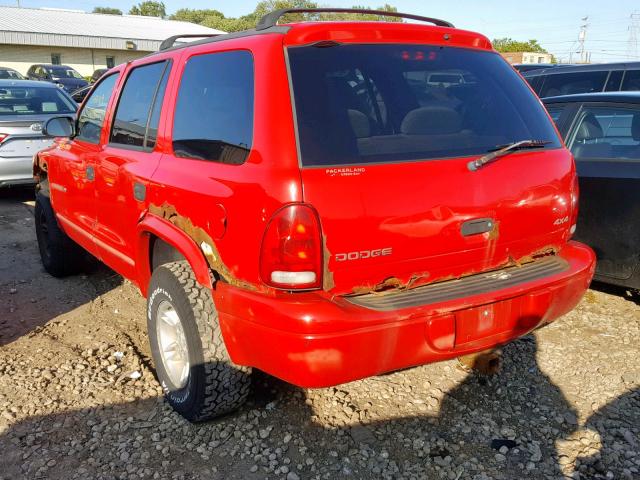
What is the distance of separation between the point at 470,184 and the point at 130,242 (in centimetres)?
203

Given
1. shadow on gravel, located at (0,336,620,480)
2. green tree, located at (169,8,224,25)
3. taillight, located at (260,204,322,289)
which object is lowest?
shadow on gravel, located at (0,336,620,480)

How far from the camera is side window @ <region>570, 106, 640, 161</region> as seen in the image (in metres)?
4.25

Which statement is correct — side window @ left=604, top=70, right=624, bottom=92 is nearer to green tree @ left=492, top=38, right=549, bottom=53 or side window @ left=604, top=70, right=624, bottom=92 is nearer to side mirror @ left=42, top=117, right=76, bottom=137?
side mirror @ left=42, top=117, right=76, bottom=137

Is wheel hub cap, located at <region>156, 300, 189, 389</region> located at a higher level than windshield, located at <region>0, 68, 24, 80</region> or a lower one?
lower

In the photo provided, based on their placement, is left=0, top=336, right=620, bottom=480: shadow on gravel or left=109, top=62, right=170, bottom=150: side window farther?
left=109, top=62, right=170, bottom=150: side window

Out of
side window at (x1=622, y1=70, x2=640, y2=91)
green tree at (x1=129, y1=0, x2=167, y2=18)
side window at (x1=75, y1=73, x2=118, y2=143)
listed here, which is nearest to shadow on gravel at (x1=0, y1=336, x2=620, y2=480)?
side window at (x1=75, y1=73, x2=118, y2=143)

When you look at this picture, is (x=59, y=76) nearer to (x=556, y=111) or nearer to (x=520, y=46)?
(x=556, y=111)

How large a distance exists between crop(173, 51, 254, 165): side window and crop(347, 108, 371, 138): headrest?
0.43m

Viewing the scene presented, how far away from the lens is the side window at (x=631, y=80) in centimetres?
895

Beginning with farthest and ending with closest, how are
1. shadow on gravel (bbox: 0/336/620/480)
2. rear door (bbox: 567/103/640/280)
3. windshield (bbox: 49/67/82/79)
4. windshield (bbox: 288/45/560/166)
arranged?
windshield (bbox: 49/67/82/79)
rear door (bbox: 567/103/640/280)
shadow on gravel (bbox: 0/336/620/480)
windshield (bbox: 288/45/560/166)

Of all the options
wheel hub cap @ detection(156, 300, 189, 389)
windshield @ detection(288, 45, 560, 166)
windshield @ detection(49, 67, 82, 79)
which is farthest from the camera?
windshield @ detection(49, 67, 82, 79)

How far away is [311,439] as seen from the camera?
292 cm

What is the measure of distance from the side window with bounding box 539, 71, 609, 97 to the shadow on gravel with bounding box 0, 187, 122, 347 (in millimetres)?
7713

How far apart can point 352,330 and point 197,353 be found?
89 centimetres
